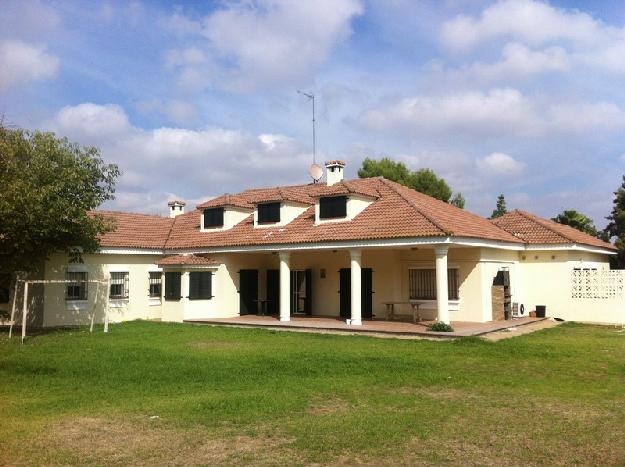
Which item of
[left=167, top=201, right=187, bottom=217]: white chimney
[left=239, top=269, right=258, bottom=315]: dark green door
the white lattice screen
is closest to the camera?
the white lattice screen

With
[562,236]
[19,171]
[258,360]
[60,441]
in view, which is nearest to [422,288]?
[562,236]

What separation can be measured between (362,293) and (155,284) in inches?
355

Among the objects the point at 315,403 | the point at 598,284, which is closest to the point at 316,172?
the point at 598,284

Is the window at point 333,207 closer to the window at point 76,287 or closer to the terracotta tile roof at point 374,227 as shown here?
the terracotta tile roof at point 374,227

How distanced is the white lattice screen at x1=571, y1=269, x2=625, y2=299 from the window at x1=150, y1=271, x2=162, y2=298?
16894 millimetres

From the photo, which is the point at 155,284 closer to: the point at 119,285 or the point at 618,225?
the point at 119,285

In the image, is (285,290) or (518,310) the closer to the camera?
(285,290)

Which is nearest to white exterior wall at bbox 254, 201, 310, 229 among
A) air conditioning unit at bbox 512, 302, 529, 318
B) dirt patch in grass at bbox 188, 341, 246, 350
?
dirt patch in grass at bbox 188, 341, 246, 350

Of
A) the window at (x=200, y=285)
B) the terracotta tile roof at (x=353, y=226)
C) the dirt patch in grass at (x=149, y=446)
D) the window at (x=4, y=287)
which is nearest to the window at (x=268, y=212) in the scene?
the terracotta tile roof at (x=353, y=226)

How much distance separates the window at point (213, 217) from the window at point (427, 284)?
884cm

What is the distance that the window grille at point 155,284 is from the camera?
24.9 m

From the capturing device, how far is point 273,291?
2555 centimetres

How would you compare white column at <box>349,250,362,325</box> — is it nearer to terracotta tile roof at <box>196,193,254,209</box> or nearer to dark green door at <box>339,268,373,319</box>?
dark green door at <box>339,268,373,319</box>

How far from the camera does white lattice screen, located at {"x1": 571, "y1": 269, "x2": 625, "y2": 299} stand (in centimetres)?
2156
